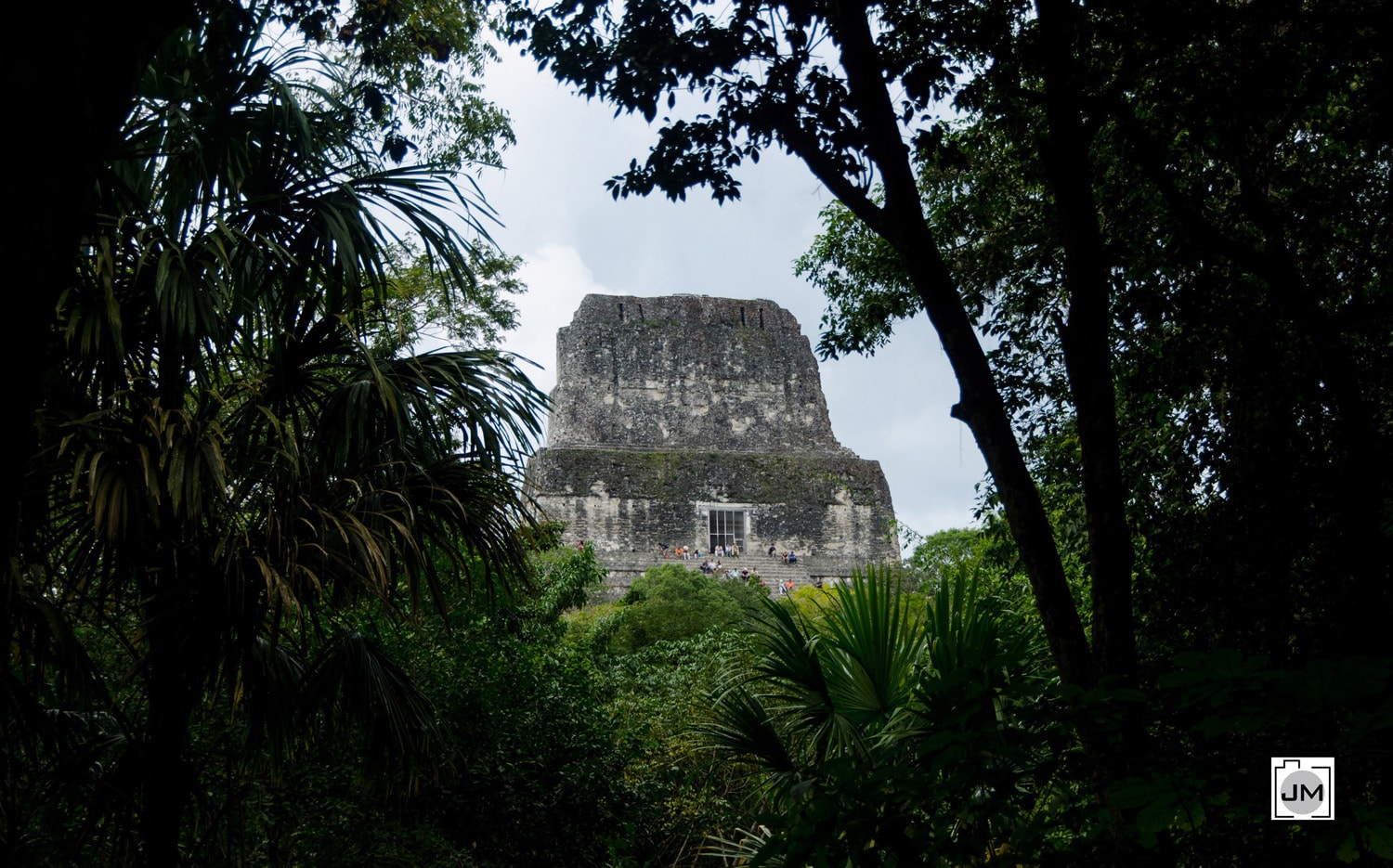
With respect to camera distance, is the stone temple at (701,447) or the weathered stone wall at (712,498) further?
the stone temple at (701,447)

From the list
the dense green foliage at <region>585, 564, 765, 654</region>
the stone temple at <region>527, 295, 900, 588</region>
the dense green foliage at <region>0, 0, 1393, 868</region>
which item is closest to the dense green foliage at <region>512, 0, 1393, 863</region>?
the dense green foliage at <region>0, 0, 1393, 868</region>

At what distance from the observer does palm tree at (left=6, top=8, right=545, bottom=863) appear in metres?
3.32

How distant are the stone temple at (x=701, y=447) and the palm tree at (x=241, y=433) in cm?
2030

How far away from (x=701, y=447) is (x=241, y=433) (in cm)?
Result: 2559

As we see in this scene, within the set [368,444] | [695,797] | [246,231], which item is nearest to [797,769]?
[368,444]

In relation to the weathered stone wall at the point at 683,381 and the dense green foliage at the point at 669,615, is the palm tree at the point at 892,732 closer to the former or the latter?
the dense green foliage at the point at 669,615

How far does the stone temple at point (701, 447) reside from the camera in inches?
1018

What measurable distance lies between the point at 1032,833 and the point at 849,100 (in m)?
2.90

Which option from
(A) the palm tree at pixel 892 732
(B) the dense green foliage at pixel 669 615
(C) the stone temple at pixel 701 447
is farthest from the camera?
(C) the stone temple at pixel 701 447

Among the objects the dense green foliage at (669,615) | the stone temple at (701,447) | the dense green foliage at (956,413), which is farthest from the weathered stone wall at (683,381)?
the dense green foliage at (956,413)

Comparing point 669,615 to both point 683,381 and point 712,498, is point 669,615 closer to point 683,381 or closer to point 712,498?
point 712,498

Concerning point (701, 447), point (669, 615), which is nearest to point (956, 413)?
point (669, 615)

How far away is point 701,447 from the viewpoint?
2936cm

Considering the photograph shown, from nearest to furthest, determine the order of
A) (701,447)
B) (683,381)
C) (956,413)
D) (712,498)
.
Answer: (956,413), (712,498), (701,447), (683,381)
